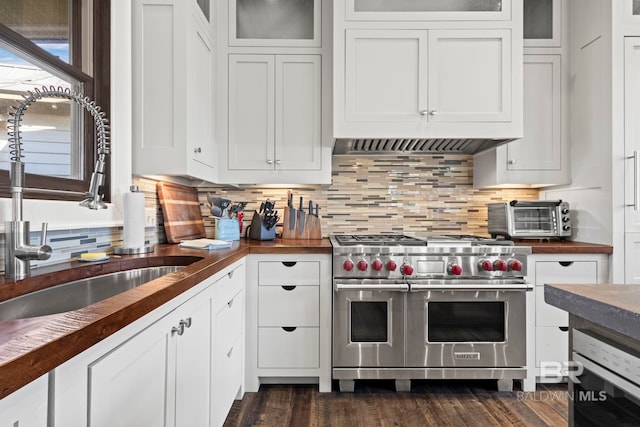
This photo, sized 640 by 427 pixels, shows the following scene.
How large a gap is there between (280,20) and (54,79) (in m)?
1.46

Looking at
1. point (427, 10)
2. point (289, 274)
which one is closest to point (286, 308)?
point (289, 274)

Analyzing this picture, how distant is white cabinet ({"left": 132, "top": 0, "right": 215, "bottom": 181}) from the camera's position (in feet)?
6.05

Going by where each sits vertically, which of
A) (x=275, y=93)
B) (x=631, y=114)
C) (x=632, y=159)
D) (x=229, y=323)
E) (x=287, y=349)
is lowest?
(x=287, y=349)

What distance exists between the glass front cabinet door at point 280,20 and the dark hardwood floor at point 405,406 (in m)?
2.16

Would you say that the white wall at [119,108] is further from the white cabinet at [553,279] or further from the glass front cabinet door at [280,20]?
the white cabinet at [553,279]

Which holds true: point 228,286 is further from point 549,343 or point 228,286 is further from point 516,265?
point 549,343

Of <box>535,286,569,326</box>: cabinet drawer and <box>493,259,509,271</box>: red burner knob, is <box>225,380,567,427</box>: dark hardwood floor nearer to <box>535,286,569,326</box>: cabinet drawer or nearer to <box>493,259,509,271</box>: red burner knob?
<box>535,286,569,326</box>: cabinet drawer

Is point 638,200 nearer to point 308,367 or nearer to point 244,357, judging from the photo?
point 308,367

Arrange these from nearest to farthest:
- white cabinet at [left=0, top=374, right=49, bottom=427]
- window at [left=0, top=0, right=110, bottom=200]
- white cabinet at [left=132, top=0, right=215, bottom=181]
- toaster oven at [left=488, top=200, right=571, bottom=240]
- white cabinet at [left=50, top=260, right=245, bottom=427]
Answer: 1. white cabinet at [left=0, top=374, right=49, bottom=427]
2. white cabinet at [left=50, top=260, right=245, bottom=427]
3. window at [left=0, top=0, right=110, bottom=200]
4. white cabinet at [left=132, top=0, right=215, bottom=181]
5. toaster oven at [left=488, top=200, right=571, bottom=240]

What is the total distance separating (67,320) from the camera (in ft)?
2.11

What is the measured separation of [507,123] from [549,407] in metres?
1.61

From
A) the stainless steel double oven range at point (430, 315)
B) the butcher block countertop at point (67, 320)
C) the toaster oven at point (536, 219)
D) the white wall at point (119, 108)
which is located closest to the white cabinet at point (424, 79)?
the toaster oven at point (536, 219)

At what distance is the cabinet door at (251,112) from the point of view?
2.46 meters

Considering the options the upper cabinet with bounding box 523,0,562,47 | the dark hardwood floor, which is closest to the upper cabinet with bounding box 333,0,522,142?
the upper cabinet with bounding box 523,0,562,47
